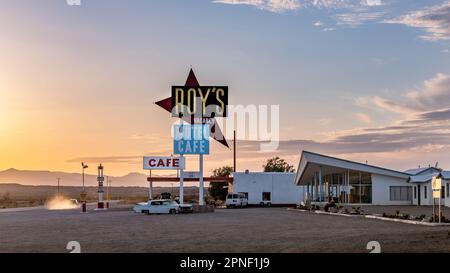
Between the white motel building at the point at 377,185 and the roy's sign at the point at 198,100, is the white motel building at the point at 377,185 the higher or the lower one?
the lower one

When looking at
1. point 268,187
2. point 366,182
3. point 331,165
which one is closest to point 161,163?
point 331,165

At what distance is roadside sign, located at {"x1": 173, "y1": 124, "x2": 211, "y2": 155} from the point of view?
183 ft

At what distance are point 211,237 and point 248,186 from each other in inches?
2251

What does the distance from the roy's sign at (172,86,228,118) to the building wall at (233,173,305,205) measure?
90.5ft

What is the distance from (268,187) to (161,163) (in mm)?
22937

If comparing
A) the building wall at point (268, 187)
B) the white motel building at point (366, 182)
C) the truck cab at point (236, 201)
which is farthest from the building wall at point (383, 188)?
the building wall at point (268, 187)

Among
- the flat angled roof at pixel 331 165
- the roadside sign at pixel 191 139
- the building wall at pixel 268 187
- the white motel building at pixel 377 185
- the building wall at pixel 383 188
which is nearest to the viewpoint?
the roadside sign at pixel 191 139

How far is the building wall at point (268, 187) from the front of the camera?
81.2 m

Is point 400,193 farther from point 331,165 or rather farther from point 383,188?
point 331,165

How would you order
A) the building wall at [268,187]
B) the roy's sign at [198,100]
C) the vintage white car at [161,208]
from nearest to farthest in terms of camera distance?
the vintage white car at [161,208] < the roy's sign at [198,100] < the building wall at [268,187]

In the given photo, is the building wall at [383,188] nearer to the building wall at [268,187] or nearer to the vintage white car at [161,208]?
the building wall at [268,187]

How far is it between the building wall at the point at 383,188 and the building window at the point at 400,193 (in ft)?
1.34

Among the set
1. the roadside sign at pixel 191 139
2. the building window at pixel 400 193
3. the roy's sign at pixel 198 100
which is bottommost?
the building window at pixel 400 193

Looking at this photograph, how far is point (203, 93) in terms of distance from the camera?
179 ft
